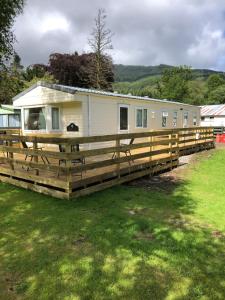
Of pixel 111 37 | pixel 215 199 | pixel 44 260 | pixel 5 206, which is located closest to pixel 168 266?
pixel 44 260

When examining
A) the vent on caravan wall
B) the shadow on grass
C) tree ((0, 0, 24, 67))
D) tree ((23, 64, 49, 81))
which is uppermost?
tree ((23, 64, 49, 81))

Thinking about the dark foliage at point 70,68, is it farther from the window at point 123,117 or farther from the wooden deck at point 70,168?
the wooden deck at point 70,168

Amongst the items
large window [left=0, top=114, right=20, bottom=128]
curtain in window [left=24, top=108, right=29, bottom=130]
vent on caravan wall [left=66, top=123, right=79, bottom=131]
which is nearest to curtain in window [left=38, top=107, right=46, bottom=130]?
curtain in window [left=24, top=108, right=29, bottom=130]

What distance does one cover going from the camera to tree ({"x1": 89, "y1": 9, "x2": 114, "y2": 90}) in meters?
23.7

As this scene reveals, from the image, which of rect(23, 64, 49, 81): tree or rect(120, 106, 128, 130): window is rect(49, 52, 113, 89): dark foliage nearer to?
rect(23, 64, 49, 81): tree

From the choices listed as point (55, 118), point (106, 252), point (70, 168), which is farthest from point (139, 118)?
point (106, 252)

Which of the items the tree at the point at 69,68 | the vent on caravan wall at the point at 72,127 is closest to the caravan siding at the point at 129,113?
the vent on caravan wall at the point at 72,127

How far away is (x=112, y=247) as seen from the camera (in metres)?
3.28

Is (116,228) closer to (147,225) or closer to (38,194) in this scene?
(147,225)

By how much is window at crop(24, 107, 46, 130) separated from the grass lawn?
22.3 feet

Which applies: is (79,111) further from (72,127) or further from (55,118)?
(55,118)

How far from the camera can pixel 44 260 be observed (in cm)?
297

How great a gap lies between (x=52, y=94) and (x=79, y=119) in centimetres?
169

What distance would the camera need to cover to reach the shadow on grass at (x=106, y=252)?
8.14 ft
